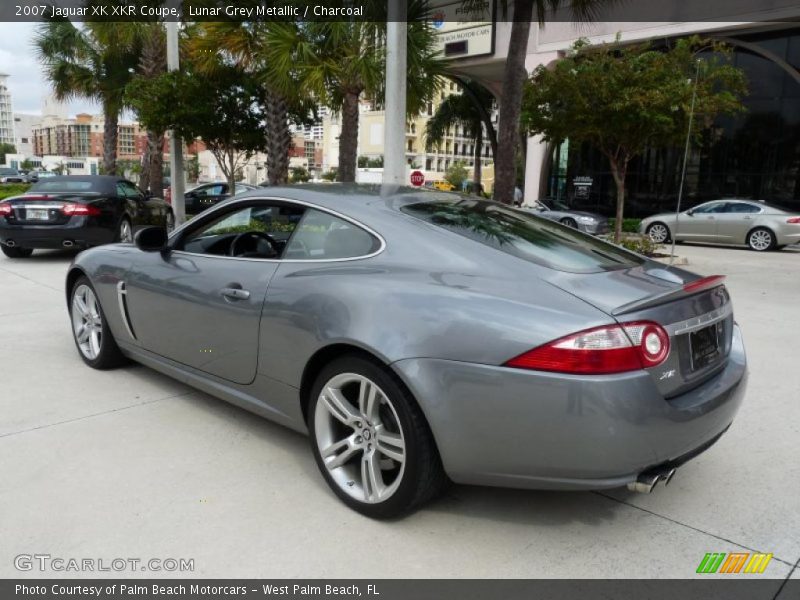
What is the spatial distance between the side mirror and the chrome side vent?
1.21ft

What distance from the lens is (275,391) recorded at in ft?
10.6

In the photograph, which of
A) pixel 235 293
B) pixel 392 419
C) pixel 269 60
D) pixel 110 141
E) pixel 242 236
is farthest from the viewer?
pixel 110 141

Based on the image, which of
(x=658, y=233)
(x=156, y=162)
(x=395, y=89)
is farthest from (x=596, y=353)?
(x=156, y=162)

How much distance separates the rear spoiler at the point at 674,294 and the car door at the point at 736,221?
15.3 m

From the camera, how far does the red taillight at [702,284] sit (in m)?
2.81

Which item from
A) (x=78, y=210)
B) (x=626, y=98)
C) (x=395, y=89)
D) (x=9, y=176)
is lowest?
(x=9, y=176)

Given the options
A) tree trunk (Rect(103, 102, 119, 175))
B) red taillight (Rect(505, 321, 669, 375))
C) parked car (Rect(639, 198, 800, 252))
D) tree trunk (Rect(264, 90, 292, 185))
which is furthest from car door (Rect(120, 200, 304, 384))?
tree trunk (Rect(103, 102, 119, 175))

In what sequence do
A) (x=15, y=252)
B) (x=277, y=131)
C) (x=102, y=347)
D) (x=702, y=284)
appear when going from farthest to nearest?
(x=277, y=131) → (x=15, y=252) → (x=102, y=347) → (x=702, y=284)

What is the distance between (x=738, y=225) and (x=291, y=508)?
1659cm

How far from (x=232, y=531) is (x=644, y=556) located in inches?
65.9

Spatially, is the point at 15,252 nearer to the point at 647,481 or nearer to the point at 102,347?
the point at 102,347

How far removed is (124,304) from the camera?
4250 millimetres

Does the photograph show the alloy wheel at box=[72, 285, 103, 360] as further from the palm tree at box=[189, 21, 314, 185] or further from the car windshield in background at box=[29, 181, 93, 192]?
the palm tree at box=[189, 21, 314, 185]
